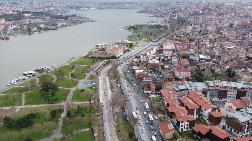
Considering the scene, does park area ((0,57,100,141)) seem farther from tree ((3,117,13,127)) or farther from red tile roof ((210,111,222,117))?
red tile roof ((210,111,222,117))

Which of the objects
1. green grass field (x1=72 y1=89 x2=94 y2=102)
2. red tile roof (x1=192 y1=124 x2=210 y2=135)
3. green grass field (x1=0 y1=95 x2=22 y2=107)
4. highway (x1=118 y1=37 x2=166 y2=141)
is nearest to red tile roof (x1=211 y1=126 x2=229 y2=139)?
red tile roof (x1=192 y1=124 x2=210 y2=135)

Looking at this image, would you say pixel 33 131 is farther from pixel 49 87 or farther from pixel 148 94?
pixel 148 94

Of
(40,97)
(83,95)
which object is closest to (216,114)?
(83,95)

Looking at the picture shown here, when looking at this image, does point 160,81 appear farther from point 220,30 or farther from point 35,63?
point 220,30

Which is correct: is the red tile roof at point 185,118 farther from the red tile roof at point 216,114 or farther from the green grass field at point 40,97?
the green grass field at point 40,97

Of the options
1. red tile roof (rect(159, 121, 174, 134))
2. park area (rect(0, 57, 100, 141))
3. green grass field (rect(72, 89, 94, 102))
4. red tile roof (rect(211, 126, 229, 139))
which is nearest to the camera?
red tile roof (rect(211, 126, 229, 139))
